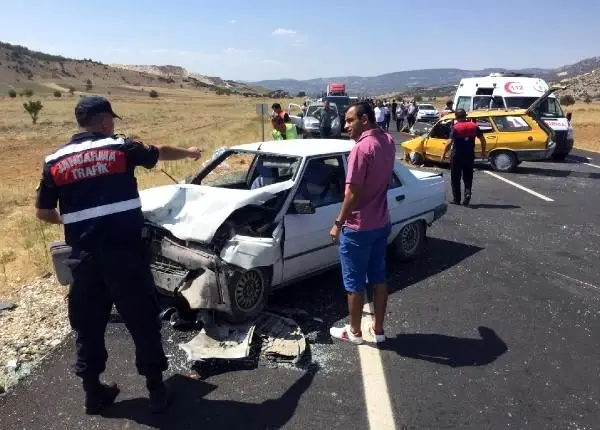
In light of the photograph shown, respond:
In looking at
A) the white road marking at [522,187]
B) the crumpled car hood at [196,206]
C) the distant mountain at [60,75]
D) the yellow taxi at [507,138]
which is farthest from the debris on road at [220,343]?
the distant mountain at [60,75]

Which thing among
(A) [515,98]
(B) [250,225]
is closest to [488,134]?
(A) [515,98]

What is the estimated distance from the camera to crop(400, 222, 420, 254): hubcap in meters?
6.24

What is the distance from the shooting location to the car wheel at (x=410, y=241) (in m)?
6.18

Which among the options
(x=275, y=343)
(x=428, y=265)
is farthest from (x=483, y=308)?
(x=275, y=343)

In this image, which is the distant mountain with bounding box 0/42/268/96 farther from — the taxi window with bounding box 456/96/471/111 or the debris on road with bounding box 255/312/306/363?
the debris on road with bounding box 255/312/306/363

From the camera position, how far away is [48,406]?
11.6ft

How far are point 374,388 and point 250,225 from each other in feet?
5.78

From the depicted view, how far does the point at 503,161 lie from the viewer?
14102 millimetres

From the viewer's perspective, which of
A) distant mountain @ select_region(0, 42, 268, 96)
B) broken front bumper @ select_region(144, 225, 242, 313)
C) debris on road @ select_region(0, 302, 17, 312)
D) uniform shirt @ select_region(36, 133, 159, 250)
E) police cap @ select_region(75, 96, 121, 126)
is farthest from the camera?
distant mountain @ select_region(0, 42, 268, 96)

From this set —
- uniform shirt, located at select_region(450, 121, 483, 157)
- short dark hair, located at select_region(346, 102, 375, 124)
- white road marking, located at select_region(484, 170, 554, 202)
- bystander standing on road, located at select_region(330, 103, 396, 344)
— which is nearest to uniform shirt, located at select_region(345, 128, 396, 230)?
bystander standing on road, located at select_region(330, 103, 396, 344)

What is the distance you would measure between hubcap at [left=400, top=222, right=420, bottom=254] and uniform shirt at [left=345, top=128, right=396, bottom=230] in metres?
2.12

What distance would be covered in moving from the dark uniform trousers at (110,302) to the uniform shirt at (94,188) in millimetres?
102

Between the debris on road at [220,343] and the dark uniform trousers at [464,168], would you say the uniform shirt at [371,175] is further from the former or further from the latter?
A: the dark uniform trousers at [464,168]

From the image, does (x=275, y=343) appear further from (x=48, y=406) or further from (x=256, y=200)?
(x=48, y=406)
